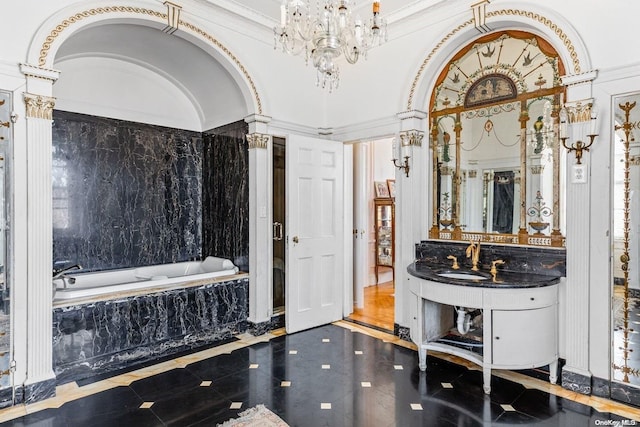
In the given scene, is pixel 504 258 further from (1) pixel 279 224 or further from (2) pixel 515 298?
(1) pixel 279 224

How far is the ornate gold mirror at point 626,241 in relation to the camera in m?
2.69

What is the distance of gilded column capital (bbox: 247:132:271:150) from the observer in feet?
13.5

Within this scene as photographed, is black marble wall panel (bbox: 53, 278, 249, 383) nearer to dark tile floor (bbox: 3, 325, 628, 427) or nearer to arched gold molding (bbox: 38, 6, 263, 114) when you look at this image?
dark tile floor (bbox: 3, 325, 628, 427)

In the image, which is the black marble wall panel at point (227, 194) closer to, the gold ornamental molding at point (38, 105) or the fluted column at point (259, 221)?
the fluted column at point (259, 221)

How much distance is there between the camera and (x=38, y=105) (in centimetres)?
277

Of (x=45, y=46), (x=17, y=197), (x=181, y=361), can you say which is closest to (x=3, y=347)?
(x=17, y=197)

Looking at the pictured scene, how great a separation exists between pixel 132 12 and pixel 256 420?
343 centimetres

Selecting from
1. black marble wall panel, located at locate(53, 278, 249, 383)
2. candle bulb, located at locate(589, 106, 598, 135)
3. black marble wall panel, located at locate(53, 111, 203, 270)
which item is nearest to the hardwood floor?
black marble wall panel, located at locate(53, 278, 249, 383)

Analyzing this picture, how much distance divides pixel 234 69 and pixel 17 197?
7.51 feet

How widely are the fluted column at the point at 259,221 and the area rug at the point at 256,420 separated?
5.12 ft

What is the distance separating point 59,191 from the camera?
400cm

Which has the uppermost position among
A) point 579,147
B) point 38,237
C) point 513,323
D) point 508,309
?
point 579,147

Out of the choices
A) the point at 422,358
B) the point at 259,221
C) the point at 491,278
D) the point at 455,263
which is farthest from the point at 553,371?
the point at 259,221

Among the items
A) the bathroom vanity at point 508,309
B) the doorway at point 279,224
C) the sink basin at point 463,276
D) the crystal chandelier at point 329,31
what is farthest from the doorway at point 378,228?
the crystal chandelier at point 329,31
